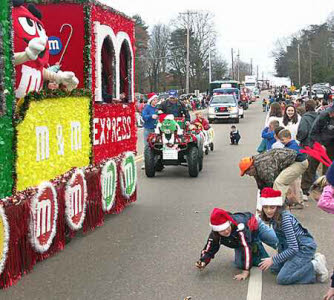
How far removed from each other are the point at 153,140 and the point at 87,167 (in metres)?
5.23

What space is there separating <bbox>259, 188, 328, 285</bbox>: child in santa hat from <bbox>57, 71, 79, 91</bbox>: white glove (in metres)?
2.81

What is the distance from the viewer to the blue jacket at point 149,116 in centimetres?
1411

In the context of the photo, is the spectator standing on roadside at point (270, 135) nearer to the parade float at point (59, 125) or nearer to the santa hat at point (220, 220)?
the parade float at point (59, 125)

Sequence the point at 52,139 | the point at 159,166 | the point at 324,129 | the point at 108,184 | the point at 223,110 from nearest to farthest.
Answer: the point at 52,139, the point at 108,184, the point at 324,129, the point at 159,166, the point at 223,110

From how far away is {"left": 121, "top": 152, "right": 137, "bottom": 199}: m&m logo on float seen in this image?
29.9ft

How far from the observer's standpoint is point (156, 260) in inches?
254

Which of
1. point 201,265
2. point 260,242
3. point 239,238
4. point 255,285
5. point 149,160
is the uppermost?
point 149,160

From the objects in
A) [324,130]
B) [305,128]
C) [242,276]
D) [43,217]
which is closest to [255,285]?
[242,276]

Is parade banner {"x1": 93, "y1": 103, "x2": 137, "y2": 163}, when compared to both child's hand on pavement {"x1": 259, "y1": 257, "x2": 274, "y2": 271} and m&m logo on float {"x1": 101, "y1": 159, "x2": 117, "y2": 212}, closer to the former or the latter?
m&m logo on float {"x1": 101, "y1": 159, "x2": 117, "y2": 212}

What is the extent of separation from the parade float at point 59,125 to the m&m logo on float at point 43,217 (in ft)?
0.03

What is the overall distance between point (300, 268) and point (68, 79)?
3.47 metres

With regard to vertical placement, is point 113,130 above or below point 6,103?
below

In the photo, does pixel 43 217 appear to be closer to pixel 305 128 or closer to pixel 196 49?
pixel 305 128

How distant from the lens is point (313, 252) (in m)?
5.64
